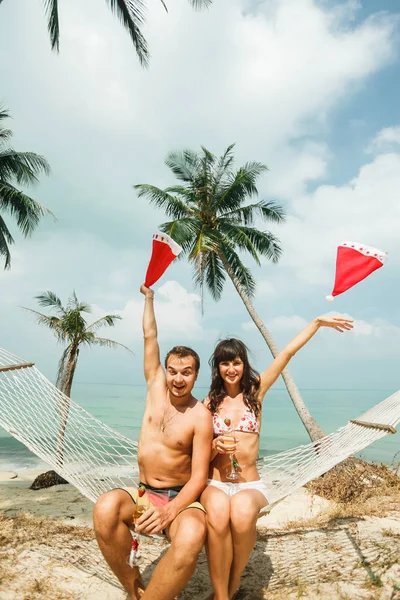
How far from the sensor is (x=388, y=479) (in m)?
5.25

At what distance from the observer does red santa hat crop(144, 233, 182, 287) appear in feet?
7.50

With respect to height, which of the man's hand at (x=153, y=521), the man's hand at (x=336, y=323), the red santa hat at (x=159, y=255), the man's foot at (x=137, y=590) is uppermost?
the red santa hat at (x=159, y=255)

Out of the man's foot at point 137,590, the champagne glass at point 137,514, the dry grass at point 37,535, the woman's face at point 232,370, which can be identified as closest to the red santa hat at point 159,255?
the woman's face at point 232,370

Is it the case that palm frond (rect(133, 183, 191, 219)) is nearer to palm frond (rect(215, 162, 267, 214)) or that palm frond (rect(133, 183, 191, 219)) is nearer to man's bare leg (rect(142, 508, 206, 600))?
palm frond (rect(215, 162, 267, 214))

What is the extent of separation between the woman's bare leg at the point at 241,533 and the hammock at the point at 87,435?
0.41 meters

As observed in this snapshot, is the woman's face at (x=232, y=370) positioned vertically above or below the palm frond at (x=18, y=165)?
below

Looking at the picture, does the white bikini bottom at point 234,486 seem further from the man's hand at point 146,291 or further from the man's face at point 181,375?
the man's hand at point 146,291

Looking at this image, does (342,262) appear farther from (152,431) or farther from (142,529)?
(142,529)

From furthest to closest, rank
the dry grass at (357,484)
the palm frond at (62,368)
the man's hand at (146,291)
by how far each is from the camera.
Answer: the palm frond at (62,368) < the dry grass at (357,484) < the man's hand at (146,291)

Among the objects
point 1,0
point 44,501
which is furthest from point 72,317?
point 1,0

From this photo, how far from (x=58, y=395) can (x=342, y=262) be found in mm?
2222

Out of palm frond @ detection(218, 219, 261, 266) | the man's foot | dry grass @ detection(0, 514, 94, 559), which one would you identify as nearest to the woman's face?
the man's foot

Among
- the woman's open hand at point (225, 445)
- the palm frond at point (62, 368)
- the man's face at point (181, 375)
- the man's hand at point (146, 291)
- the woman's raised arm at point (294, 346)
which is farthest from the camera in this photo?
the palm frond at point (62, 368)

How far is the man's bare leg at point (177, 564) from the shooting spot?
1.52m
